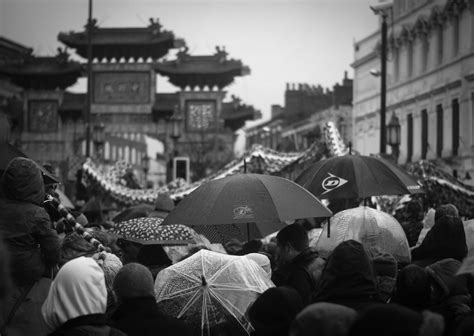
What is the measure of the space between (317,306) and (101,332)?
52.8 inches

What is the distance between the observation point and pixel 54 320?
620 centimetres

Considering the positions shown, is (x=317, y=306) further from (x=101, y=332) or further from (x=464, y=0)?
(x=464, y=0)

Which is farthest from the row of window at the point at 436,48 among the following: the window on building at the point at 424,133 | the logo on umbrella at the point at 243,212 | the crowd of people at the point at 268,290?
the crowd of people at the point at 268,290

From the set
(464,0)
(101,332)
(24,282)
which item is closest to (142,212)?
(24,282)

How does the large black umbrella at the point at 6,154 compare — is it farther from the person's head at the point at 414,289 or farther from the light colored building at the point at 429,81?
the light colored building at the point at 429,81

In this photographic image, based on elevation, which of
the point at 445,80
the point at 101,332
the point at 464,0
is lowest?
the point at 101,332

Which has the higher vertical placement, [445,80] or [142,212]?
[445,80]

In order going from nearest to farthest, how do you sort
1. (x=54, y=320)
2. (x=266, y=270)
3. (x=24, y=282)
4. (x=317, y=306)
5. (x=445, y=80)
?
(x=317, y=306) < (x=54, y=320) < (x=24, y=282) < (x=266, y=270) < (x=445, y=80)

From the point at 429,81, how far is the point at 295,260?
41221mm

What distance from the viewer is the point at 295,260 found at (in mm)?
8500

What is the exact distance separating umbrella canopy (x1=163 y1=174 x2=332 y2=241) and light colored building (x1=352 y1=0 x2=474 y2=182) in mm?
28584

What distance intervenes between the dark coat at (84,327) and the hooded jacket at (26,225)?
150 centimetres

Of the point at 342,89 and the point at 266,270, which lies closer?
the point at 266,270

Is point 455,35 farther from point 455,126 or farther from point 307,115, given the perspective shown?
point 307,115
